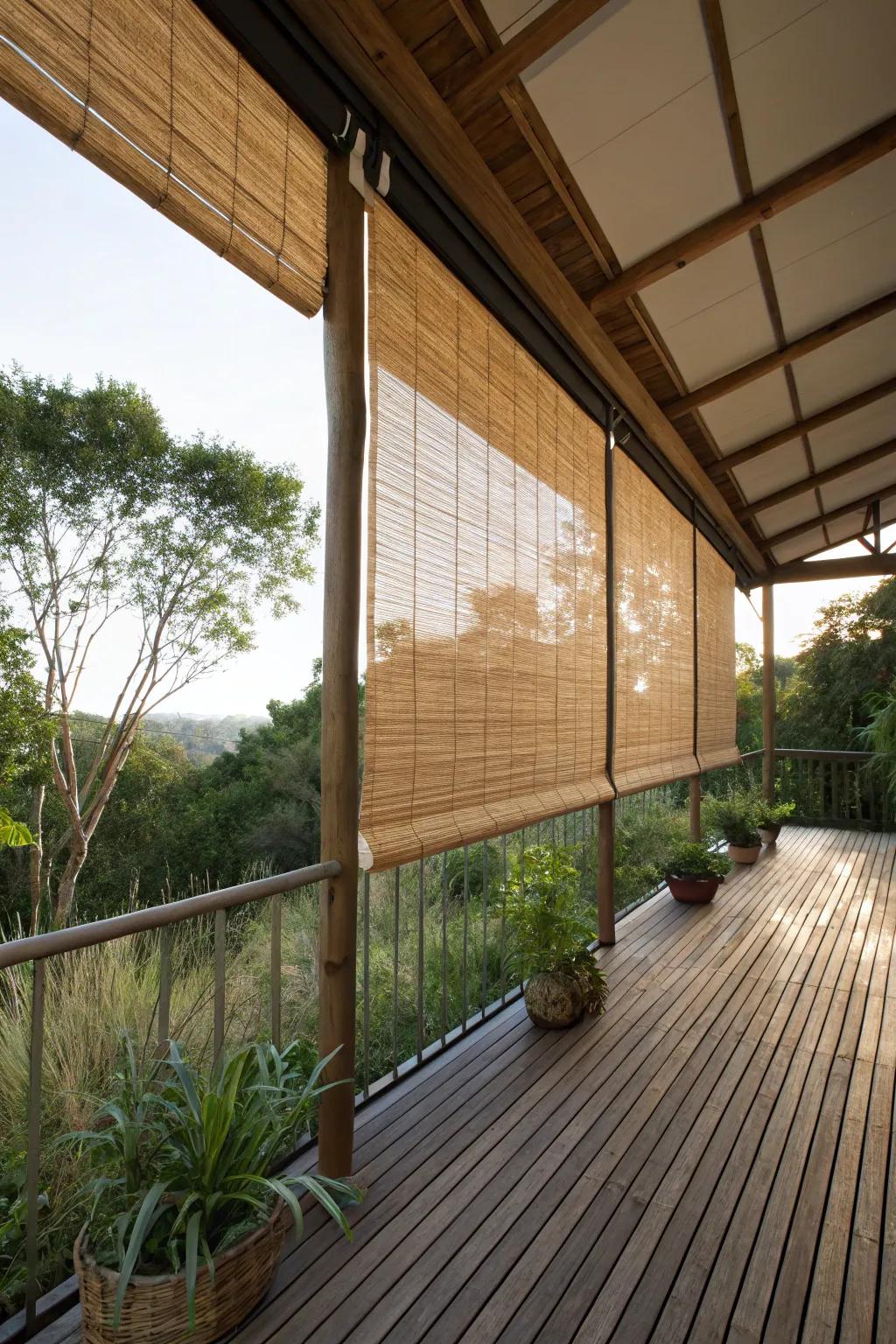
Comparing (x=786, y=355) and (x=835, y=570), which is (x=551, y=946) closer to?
(x=786, y=355)

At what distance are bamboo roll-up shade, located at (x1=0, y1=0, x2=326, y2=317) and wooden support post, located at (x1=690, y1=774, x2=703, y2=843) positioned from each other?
4557 mm

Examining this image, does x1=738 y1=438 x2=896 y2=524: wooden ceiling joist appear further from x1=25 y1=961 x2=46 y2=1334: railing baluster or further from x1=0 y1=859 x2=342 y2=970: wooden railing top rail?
x1=25 y1=961 x2=46 y2=1334: railing baluster

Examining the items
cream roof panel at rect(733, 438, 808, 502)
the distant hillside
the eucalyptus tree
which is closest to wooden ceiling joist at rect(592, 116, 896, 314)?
cream roof panel at rect(733, 438, 808, 502)

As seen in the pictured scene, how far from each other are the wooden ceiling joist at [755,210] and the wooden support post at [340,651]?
161 cm

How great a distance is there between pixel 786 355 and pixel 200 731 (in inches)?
536

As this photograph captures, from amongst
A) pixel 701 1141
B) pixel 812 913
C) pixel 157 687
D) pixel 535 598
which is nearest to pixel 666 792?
pixel 812 913

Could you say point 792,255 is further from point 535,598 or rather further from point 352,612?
point 352,612

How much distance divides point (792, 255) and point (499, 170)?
5.28 feet

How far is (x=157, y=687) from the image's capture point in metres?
13.8

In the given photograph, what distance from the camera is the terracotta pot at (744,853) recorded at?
5863mm

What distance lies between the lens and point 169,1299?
124 cm

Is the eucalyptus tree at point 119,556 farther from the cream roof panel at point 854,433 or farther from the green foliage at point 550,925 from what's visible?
the cream roof panel at point 854,433

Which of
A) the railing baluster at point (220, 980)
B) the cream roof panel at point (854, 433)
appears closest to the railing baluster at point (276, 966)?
the railing baluster at point (220, 980)

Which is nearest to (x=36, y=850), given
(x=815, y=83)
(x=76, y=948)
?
(x=76, y=948)
